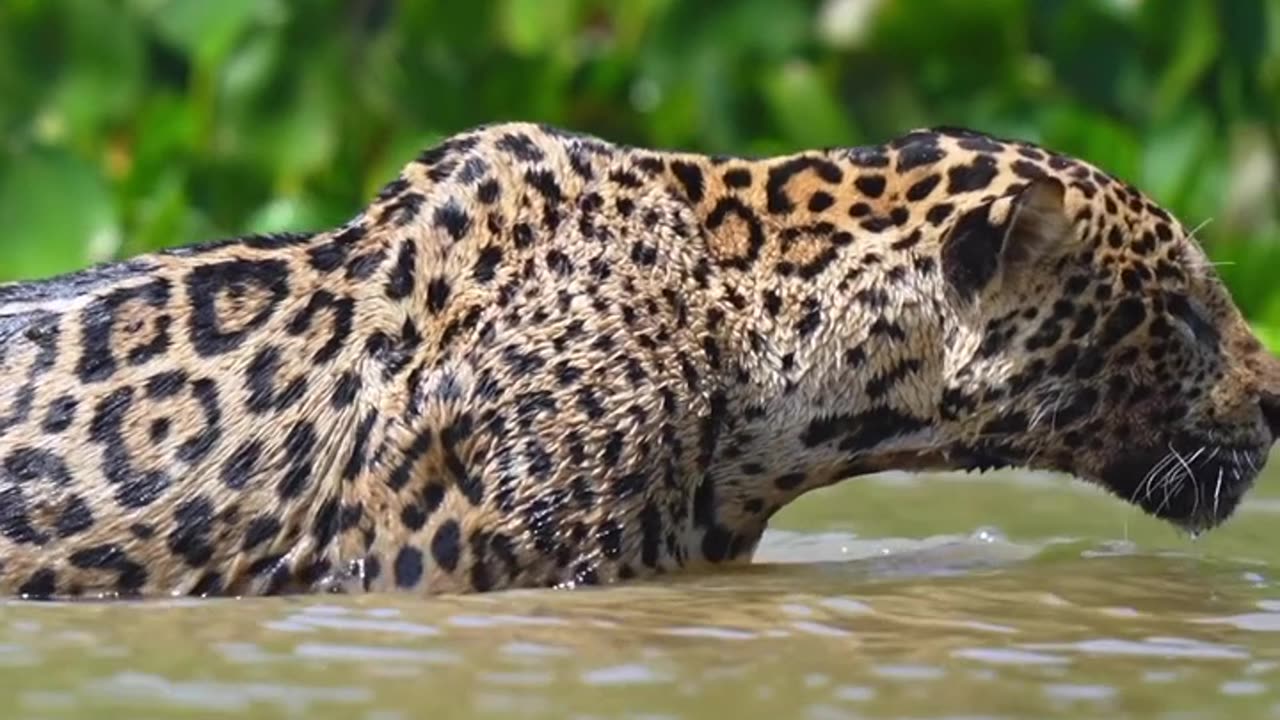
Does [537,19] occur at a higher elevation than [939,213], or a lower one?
higher

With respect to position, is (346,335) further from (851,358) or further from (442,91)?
(442,91)

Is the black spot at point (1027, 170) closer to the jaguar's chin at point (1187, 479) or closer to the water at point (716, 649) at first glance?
the jaguar's chin at point (1187, 479)

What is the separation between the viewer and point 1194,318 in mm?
7266

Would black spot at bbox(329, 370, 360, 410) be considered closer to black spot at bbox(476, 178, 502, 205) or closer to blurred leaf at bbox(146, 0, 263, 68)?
black spot at bbox(476, 178, 502, 205)

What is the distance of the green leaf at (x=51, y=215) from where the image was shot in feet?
40.1

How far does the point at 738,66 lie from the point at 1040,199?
20.9ft

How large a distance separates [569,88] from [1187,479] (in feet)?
21.2

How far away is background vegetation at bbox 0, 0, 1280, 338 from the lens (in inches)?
505

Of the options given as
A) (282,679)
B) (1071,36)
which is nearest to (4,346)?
(282,679)

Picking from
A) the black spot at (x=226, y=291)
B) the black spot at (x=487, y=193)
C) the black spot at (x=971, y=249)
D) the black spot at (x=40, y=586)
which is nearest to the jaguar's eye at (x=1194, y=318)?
the black spot at (x=971, y=249)

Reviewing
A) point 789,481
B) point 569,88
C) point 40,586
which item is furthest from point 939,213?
point 569,88

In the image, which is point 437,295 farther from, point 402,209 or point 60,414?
point 60,414

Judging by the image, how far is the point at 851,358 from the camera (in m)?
6.96

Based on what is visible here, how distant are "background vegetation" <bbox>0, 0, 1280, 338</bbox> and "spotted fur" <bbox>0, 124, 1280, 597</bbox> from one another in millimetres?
5530
